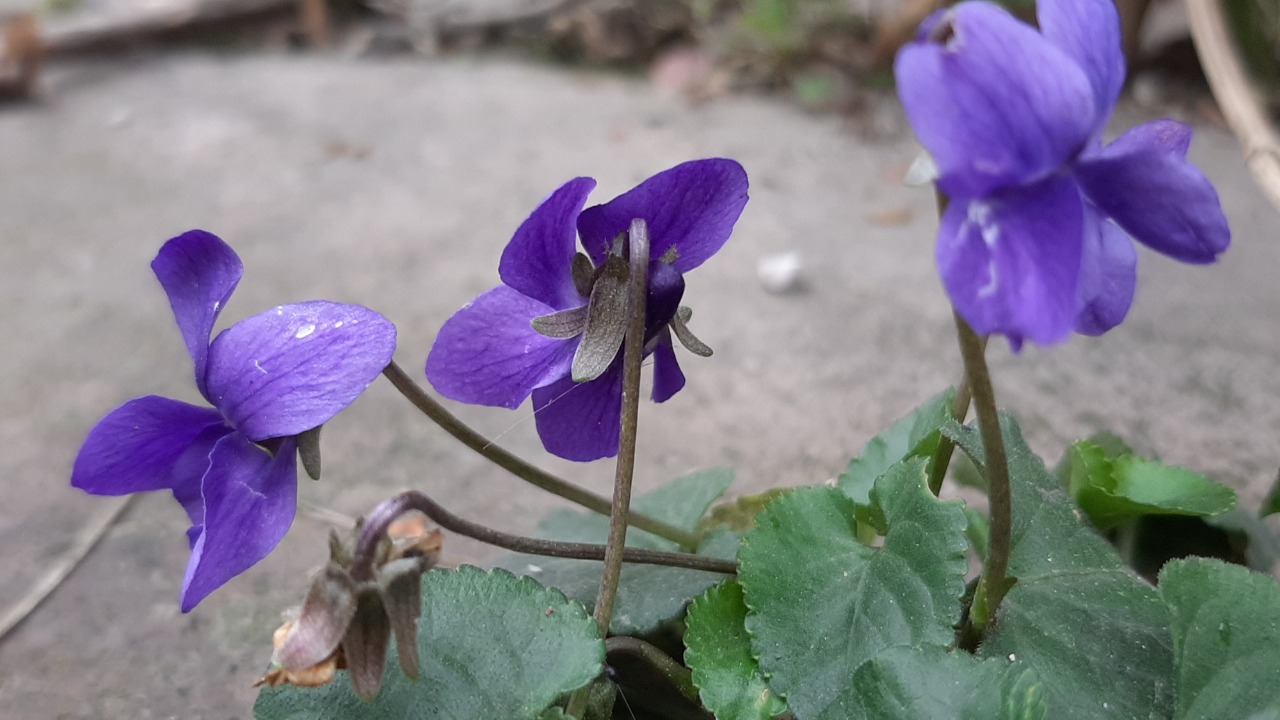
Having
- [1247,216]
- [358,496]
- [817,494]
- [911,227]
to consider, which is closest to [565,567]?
[817,494]

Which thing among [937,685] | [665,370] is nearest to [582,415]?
[665,370]

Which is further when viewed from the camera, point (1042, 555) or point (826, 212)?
point (826, 212)

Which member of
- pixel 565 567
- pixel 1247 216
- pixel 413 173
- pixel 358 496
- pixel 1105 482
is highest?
pixel 1105 482

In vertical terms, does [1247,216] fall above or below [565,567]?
below

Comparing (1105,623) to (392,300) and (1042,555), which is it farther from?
(392,300)

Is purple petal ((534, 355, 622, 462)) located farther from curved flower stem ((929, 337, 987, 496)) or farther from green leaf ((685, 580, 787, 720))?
curved flower stem ((929, 337, 987, 496))

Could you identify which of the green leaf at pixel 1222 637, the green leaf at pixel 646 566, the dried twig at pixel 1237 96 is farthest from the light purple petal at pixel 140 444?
the dried twig at pixel 1237 96

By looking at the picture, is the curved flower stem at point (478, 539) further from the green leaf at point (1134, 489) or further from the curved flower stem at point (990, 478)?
the green leaf at point (1134, 489)
